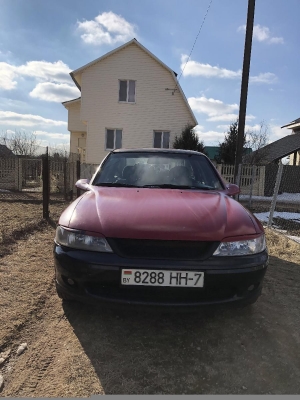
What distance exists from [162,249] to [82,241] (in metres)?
0.62

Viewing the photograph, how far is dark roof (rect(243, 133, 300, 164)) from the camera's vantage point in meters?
20.6

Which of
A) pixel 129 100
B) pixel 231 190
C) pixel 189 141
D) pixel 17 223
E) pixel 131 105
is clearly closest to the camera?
pixel 231 190

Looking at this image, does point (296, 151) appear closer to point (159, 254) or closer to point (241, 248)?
point (241, 248)

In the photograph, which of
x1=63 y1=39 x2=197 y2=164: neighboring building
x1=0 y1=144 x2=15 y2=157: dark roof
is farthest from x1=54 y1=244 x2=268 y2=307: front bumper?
x1=63 y1=39 x2=197 y2=164: neighboring building

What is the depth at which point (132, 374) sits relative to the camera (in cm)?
198

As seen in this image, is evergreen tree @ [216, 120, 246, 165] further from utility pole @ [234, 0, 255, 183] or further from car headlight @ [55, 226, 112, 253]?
car headlight @ [55, 226, 112, 253]

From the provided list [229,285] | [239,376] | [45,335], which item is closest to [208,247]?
[229,285]

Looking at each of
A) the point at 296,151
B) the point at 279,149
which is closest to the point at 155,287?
the point at 279,149

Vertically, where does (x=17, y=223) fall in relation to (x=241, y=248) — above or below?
below

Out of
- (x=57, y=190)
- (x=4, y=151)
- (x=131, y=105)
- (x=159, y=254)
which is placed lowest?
(x=57, y=190)

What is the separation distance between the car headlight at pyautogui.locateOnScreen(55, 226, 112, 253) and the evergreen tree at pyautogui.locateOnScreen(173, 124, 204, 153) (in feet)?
52.3

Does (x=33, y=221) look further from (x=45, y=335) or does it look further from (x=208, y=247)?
(x=208, y=247)

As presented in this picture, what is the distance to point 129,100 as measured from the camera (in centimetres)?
1878

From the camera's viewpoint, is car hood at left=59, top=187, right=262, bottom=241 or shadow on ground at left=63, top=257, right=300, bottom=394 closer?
shadow on ground at left=63, top=257, right=300, bottom=394
